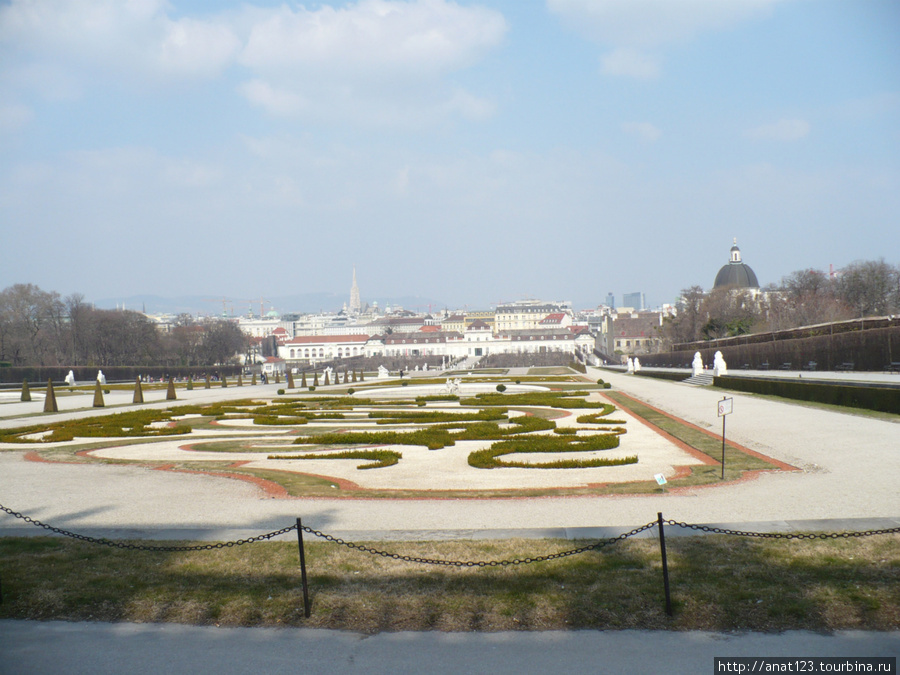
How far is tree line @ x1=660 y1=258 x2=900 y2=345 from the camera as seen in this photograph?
51594 mm

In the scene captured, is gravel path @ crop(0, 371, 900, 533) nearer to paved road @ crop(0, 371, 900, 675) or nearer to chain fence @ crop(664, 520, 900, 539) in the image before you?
paved road @ crop(0, 371, 900, 675)

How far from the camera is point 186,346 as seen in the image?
81.2 meters

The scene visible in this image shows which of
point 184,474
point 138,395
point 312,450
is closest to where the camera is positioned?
point 184,474

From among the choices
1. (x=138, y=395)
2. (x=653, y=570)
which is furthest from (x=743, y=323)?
(x=653, y=570)

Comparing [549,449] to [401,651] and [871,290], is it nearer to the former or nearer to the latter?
[401,651]

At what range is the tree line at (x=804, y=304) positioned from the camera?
2031 inches

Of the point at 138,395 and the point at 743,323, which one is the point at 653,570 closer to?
the point at 138,395

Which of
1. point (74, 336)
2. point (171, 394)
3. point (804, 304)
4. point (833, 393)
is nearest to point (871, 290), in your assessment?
point (804, 304)

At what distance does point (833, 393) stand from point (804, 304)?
39272 mm

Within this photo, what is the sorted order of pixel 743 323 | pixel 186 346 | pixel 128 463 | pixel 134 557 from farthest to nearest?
1. pixel 186 346
2. pixel 743 323
3. pixel 128 463
4. pixel 134 557

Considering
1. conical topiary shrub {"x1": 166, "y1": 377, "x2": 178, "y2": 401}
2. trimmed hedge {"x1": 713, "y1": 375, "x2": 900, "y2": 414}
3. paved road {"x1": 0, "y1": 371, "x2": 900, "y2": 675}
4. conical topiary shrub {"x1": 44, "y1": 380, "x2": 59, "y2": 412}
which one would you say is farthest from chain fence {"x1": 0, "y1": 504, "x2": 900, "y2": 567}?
conical topiary shrub {"x1": 166, "y1": 377, "x2": 178, "y2": 401}

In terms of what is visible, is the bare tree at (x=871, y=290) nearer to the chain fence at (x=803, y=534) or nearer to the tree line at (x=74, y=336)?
the chain fence at (x=803, y=534)

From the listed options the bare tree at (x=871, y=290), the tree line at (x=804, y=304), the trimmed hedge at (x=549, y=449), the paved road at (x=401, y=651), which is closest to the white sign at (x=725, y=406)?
the trimmed hedge at (x=549, y=449)

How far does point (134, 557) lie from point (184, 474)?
15.6ft
